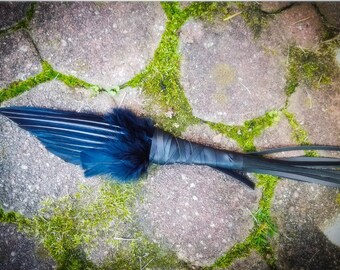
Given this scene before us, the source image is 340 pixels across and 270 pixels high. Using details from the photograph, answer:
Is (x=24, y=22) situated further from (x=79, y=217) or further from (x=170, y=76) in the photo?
(x=79, y=217)

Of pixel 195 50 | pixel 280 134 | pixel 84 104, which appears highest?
pixel 195 50

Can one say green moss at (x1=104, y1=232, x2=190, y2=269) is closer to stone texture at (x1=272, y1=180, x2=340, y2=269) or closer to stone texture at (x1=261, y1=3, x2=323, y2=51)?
stone texture at (x1=272, y1=180, x2=340, y2=269)

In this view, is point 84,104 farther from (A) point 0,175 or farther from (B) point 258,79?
(B) point 258,79

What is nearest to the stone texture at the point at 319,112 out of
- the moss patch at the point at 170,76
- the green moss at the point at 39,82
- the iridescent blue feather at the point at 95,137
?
the moss patch at the point at 170,76

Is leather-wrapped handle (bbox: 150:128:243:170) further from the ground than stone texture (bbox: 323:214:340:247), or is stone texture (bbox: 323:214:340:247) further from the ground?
leather-wrapped handle (bbox: 150:128:243:170)

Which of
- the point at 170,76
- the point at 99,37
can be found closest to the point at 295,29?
the point at 170,76

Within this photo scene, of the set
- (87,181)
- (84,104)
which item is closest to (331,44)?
(84,104)

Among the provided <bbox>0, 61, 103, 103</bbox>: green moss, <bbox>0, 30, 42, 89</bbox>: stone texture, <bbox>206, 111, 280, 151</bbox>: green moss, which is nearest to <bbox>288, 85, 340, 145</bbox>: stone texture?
<bbox>206, 111, 280, 151</bbox>: green moss
